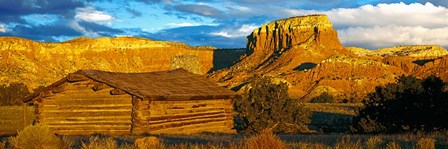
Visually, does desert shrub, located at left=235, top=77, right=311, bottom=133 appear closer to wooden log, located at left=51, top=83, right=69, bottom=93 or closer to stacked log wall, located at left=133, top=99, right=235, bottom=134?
stacked log wall, located at left=133, top=99, right=235, bottom=134

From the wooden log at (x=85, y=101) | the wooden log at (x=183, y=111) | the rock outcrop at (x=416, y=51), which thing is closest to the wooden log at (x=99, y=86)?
the wooden log at (x=85, y=101)

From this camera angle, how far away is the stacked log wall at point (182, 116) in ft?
60.0

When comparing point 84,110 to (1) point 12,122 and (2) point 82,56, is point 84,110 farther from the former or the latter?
(2) point 82,56

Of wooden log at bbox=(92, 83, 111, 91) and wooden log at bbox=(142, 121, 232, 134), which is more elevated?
wooden log at bbox=(92, 83, 111, 91)

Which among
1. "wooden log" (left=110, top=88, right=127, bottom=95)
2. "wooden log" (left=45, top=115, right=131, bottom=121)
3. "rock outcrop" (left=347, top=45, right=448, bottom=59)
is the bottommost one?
"wooden log" (left=45, top=115, right=131, bottom=121)

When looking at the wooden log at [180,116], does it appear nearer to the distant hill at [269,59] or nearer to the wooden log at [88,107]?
the wooden log at [88,107]

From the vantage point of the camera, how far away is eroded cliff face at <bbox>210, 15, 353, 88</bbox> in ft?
322

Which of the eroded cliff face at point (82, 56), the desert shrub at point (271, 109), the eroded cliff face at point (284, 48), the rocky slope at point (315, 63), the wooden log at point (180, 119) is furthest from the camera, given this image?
the eroded cliff face at point (82, 56)

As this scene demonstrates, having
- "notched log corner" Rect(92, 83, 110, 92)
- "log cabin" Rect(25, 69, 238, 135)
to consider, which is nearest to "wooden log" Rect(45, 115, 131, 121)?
"log cabin" Rect(25, 69, 238, 135)

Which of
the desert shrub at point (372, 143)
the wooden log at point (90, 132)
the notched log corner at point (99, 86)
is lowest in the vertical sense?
the wooden log at point (90, 132)

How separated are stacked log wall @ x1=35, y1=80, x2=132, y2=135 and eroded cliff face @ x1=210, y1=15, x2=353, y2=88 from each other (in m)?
67.0

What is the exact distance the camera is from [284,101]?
28.2 metres

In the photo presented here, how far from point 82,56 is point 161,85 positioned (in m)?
109

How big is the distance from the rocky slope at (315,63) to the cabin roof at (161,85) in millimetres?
42509
